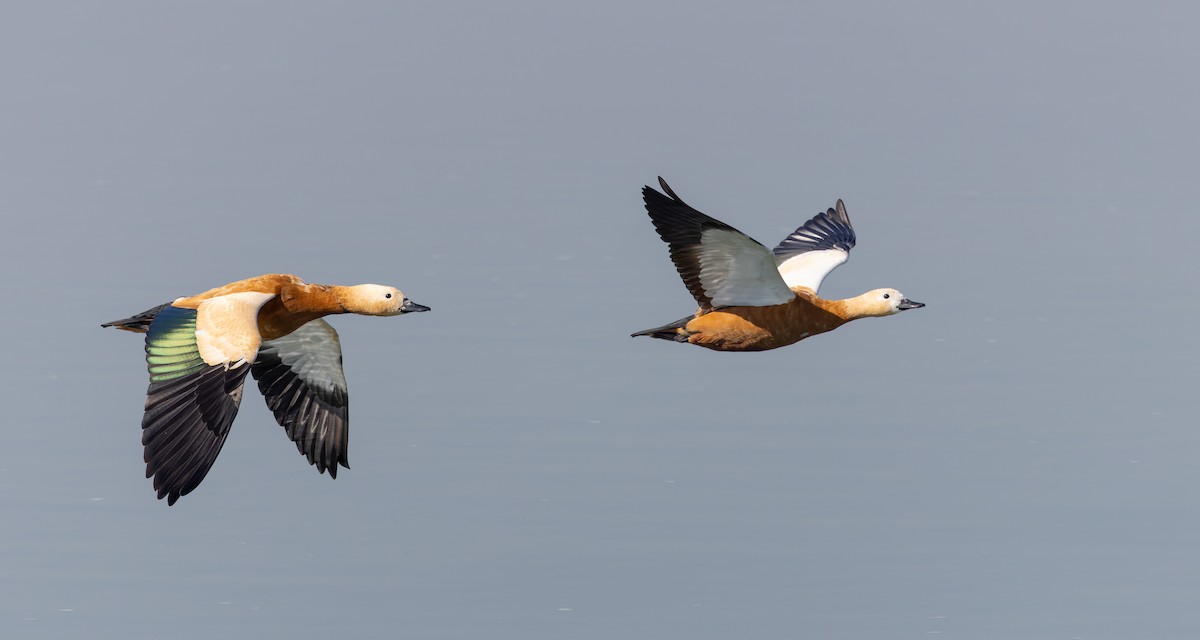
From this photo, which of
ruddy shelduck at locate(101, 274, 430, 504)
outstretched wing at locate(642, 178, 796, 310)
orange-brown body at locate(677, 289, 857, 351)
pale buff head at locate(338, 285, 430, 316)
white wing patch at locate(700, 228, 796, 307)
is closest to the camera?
ruddy shelduck at locate(101, 274, 430, 504)

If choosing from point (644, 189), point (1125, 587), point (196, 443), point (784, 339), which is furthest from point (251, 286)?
point (1125, 587)

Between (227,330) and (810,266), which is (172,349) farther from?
(810,266)

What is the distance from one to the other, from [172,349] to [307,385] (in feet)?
8.69

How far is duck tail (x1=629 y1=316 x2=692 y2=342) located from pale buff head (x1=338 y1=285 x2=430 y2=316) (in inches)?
82.7

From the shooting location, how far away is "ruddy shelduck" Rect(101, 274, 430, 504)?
1694 centimetres

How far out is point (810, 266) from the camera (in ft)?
72.2

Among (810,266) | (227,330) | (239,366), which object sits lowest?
(239,366)

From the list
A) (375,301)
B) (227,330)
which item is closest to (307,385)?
(375,301)

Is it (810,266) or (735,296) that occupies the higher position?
(810,266)

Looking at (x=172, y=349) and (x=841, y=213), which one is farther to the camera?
(x=841, y=213)

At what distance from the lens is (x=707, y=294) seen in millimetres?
19766

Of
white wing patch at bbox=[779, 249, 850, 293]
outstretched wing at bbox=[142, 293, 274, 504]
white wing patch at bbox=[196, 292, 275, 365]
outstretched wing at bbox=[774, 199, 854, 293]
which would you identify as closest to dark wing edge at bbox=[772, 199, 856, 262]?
outstretched wing at bbox=[774, 199, 854, 293]

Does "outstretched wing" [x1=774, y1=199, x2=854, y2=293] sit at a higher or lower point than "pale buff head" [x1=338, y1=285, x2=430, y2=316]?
higher

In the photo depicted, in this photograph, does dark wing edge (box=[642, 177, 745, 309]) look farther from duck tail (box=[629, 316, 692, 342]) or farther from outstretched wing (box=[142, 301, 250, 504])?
outstretched wing (box=[142, 301, 250, 504])
